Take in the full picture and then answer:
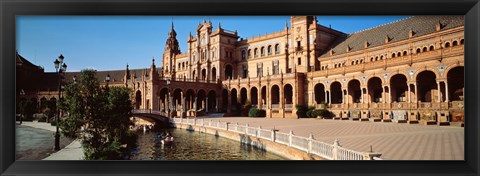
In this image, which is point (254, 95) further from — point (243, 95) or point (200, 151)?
point (200, 151)

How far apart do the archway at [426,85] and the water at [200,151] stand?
11284mm

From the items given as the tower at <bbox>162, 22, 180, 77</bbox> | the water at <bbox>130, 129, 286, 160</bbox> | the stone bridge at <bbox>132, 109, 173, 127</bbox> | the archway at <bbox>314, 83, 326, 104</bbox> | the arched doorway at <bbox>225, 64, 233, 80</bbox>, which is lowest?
the water at <bbox>130, 129, 286, 160</bbox>

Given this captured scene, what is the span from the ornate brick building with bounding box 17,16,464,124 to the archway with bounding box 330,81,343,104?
0.27 feet

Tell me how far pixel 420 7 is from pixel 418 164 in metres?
3.62

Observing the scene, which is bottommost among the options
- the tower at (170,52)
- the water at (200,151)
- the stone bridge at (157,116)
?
the water at (200,151)

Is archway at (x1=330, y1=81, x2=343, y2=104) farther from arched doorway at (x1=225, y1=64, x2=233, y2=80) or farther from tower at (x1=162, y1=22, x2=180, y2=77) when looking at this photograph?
tower at (x1=162, y1=22, x2=180, y2=77)

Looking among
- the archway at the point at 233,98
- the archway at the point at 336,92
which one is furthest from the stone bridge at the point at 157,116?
the archway at the point at 336,92

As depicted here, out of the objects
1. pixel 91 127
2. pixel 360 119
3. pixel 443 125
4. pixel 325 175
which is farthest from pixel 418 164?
pixel 360 119

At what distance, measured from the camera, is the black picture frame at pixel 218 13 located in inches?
268

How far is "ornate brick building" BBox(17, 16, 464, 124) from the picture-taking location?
15.1m

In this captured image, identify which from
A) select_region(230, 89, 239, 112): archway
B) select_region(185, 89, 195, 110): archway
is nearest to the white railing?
select_region(230, 89, 239, 112): archway

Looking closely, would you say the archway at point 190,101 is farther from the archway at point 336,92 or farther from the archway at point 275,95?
the archway at point 336,92

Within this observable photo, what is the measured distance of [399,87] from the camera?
19.4m

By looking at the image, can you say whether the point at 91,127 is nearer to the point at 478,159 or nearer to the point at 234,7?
the point at 234,7
